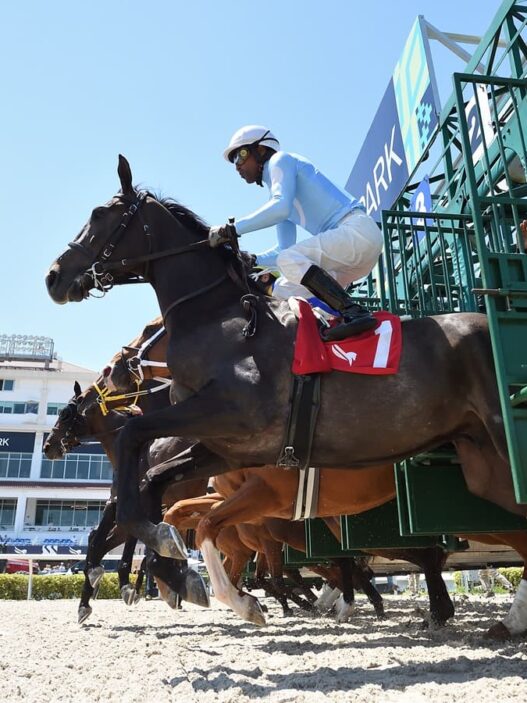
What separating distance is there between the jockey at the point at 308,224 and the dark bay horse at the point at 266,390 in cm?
31

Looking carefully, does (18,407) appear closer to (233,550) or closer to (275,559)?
(233,550)

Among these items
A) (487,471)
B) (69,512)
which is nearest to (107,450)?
(487,471)

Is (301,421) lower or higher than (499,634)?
higher

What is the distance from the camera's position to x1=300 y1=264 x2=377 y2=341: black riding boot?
440 centimetres

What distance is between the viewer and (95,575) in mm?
7949

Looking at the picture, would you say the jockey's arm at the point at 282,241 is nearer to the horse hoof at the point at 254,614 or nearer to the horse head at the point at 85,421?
the horse hoof at the point at 254,614

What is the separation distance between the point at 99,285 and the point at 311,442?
6.48 ft

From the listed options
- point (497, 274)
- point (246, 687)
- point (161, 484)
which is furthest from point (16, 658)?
point (497, 274)

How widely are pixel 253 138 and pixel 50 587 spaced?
18.5 m

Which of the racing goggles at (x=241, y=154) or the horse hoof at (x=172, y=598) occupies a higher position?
the racing goggles at (x=241, y=154)

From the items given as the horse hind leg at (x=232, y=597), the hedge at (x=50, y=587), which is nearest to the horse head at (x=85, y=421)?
the horse hind leg at (x=232, y=597)

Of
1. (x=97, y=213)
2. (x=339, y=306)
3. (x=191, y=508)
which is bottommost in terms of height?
(x=191, y=508)

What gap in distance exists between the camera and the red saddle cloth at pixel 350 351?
427cm

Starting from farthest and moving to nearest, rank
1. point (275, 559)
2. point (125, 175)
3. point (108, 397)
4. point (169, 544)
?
point (275, 559)
point (108, 397)
point (125, 175)
point (169, 544)
